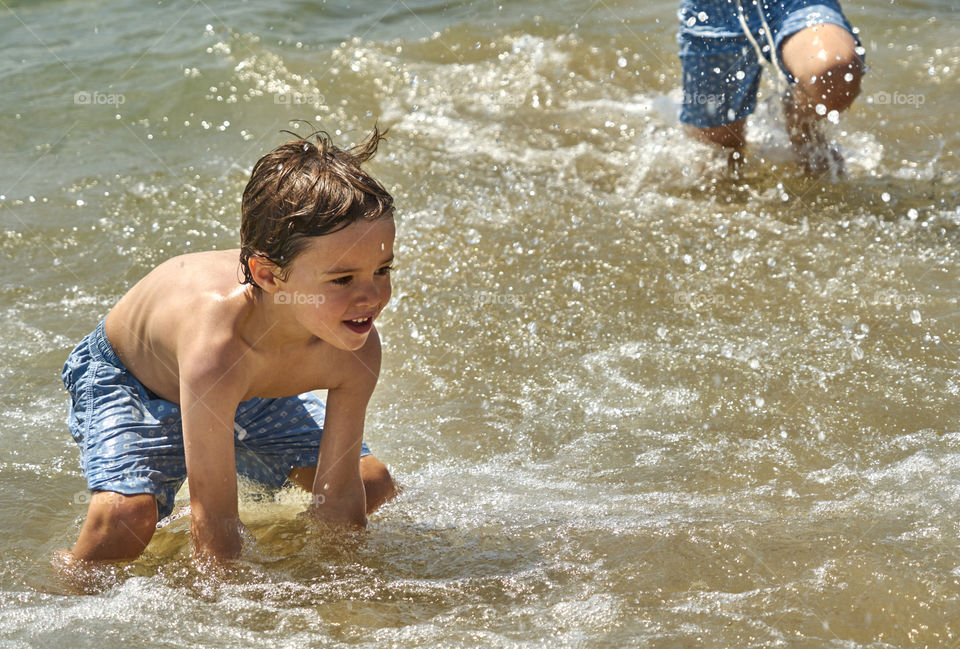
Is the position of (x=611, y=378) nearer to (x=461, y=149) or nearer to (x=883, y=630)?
(x=883, y=630)

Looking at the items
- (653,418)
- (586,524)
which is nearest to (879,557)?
(586,524)

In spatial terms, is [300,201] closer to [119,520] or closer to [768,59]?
[119,520]

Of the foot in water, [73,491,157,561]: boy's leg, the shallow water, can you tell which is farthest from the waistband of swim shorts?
the foot in water

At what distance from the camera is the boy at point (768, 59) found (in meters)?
4.77

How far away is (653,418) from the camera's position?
3623 millimetres

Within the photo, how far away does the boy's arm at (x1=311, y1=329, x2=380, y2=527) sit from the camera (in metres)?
2.87

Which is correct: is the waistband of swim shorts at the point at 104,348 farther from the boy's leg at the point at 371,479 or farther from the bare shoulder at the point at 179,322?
the boy's leg at the point at 371,479

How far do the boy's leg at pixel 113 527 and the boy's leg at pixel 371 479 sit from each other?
475 mm

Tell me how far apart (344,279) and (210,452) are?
1.76 ft

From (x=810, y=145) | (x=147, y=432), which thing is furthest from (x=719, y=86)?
(x=147, y=432)

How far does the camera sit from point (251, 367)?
2.72 m

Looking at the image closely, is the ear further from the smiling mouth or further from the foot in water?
the foot in water

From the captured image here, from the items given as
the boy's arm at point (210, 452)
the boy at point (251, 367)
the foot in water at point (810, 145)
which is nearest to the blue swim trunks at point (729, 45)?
the foot in water at point (810, 145)

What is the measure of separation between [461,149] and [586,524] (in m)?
3.42
